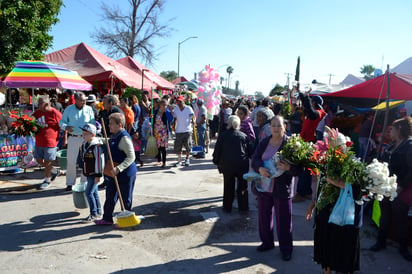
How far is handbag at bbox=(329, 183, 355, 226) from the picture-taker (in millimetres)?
3043

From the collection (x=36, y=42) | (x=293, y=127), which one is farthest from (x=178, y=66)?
(x=293, y=127)

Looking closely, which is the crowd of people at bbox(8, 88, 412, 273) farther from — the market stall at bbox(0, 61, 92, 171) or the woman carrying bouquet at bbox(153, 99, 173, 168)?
the woman carrying bouquet at bbox(153, 99, 173, 168)

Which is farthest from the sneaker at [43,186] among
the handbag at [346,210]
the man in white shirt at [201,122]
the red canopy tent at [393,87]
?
the red canopy tent at [393,87]

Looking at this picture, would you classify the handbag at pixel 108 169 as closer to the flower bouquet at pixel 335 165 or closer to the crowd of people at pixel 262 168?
the crowd of people at pixel 262 168

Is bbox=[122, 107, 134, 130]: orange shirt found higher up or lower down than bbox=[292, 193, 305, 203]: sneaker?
higher up

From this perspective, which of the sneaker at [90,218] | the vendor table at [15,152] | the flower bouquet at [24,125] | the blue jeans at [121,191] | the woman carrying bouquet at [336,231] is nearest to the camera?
the woman carrying bouquet at [336,231]

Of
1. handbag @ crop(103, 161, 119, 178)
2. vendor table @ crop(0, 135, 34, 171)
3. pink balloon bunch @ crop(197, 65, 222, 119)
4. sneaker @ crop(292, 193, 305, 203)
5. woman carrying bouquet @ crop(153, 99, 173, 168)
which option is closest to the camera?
handbag @ crop(103, 161, 119, 178)

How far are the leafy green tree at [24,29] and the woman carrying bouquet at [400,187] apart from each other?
48.1 feet

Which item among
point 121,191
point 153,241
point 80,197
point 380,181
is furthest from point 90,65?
Answer: point 380,181

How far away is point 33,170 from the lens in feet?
26.4

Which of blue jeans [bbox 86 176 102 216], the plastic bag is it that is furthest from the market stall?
blue jeans [bbox 86 176 102 216]

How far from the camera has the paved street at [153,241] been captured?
149 inches

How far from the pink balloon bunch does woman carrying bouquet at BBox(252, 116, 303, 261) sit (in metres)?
7.72

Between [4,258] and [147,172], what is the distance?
185 inches
